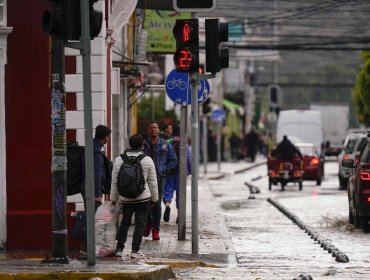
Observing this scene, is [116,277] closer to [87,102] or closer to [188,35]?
[87,102]

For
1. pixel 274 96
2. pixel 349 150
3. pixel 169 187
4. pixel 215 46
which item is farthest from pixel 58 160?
pixel 274 96

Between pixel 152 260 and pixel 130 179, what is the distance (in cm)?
102

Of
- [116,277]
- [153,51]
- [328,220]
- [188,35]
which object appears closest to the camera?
[116,277]

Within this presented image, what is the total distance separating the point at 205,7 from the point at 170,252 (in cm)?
332

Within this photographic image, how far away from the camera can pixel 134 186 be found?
57.6ft


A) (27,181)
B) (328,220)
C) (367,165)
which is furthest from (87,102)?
(328,220)

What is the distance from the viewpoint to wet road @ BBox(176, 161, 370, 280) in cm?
1678

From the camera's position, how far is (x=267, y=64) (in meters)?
146

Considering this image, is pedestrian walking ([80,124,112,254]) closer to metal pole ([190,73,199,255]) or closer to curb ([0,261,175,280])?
metal pole ([190,73,199,255])

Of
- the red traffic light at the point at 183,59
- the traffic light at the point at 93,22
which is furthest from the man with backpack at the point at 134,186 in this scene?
the traffic light at the point at 93,22

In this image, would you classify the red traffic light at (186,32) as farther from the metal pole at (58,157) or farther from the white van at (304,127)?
the white van at (304,127)

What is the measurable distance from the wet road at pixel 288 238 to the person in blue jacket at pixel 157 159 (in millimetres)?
1324

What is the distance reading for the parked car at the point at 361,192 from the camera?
23.6 meters

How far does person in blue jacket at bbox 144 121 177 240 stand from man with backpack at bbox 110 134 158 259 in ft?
12.0
